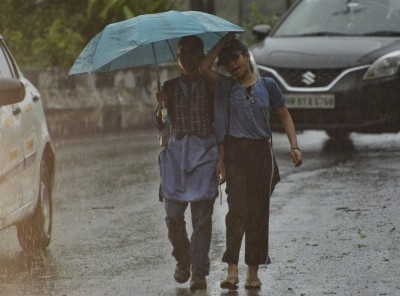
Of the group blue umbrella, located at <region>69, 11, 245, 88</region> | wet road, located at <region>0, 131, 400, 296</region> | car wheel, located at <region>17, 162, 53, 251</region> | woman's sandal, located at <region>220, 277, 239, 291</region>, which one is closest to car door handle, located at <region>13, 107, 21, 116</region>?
car wheel, located at <region>17, 162, 53, 251</region>

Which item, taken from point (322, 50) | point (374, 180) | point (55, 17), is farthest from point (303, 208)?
point (55, 17)

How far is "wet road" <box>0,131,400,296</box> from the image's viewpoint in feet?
28.7

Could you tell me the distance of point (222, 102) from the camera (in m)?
8.30

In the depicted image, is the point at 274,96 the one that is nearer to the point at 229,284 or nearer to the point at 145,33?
the point at 145,33

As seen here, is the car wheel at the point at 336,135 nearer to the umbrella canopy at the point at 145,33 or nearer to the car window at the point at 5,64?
the car window at the point at 5,64

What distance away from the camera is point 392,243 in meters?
9.84

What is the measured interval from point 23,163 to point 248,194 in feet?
6.50

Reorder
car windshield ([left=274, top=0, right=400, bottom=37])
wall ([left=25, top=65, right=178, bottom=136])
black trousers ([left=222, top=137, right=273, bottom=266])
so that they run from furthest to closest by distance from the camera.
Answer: wall ([left=25, top=65, right=178, bottom=136])
car windshield ([left=274, top=0, right=400, bottom=37])
black trousers ([left=222, top=137, right=273, bottom=266])

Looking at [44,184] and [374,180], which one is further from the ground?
[44,184]

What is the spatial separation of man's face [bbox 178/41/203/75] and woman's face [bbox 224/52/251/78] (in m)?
0.18

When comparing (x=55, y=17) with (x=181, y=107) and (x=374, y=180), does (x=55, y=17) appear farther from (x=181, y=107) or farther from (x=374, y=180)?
(x=181, y=107)

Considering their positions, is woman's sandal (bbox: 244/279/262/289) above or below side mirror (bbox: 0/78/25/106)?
below

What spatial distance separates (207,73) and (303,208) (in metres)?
3.58

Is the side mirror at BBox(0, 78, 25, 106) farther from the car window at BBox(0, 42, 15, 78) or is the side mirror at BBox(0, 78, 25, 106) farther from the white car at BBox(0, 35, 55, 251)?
the car window at BBox(0, 42, 15, 78)
